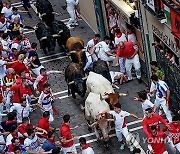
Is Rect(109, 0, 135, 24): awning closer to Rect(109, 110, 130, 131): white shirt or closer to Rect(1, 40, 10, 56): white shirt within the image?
Rect(1, 40, 10, 56): white shirt

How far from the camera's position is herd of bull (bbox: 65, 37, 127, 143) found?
72.6 feet

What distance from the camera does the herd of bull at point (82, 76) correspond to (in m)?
22.4

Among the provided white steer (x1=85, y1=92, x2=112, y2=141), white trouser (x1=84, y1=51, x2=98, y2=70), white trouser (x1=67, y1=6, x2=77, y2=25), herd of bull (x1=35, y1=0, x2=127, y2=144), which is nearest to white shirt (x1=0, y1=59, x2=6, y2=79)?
herd of bull (x1=35, y1=0, x2=127, y2=144)

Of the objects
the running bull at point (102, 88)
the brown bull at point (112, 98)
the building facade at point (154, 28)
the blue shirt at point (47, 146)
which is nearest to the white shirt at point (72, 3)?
the building facade at point (154, 28)

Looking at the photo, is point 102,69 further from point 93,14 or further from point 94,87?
point 93,14

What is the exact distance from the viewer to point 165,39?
23.0 m

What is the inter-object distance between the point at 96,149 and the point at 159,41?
14.2 feet

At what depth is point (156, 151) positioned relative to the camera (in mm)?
20234

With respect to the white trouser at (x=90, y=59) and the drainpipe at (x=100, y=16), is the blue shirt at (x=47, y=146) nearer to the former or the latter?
the white trouser at (x=90, y=59)

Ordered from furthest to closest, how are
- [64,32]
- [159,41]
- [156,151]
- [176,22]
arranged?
[64,32] < [159,41] < [176,22] < [156,151]

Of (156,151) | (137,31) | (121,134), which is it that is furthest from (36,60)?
(156,151)

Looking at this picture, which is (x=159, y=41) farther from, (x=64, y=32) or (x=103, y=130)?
(x=64, y=32)

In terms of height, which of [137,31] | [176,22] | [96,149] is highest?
[176,22]

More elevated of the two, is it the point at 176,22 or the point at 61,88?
the point at 176,22
